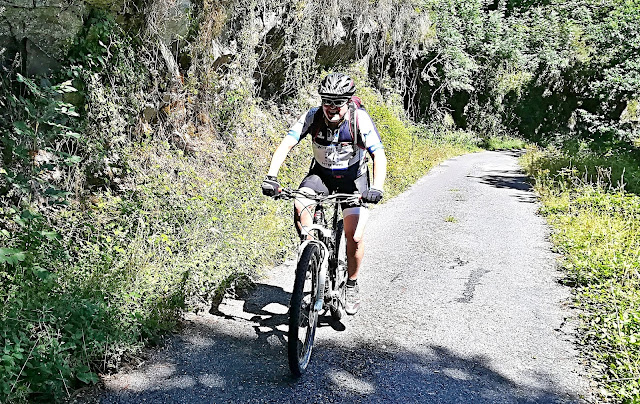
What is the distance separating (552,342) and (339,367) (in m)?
1.96

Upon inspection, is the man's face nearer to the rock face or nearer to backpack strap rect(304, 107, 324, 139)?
backpack strap rect(304, 107, 324, 139)

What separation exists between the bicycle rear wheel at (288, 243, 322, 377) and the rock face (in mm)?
3789

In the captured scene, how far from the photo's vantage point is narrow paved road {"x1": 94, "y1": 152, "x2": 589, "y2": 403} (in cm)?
366

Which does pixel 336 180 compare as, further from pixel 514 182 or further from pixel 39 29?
pixel 514 182

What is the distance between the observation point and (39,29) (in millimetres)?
5836

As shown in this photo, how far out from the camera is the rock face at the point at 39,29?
549cm

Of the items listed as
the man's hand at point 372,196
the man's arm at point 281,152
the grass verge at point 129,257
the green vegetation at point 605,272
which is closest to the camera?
the grass verge at point 129,257

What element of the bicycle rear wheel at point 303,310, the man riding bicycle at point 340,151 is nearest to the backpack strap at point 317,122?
the man riding bicycle at point 340,151

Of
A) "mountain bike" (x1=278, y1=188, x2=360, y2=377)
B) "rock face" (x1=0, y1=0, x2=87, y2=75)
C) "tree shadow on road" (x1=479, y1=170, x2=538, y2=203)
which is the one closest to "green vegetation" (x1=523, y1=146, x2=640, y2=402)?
"tree shadow on road" (x1=479, y1=170, x2=538, y2=203)

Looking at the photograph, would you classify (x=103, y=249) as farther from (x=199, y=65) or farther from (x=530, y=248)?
(x=530, y=248)

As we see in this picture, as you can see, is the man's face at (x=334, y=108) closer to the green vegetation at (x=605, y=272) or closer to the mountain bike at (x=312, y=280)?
the mountain bike at (x=312, y=280)

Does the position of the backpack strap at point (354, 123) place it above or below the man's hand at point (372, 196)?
above

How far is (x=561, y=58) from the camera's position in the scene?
31875 millimetres

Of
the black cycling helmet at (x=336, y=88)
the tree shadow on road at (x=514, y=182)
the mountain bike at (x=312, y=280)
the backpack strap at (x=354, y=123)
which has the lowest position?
the tree shadow on road at (x=514, y=182)
